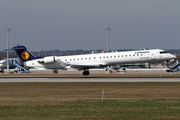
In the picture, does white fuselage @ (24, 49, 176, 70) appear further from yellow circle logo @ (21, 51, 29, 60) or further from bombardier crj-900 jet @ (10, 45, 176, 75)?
yellow circle logo @ (21, 51, 29, 60)

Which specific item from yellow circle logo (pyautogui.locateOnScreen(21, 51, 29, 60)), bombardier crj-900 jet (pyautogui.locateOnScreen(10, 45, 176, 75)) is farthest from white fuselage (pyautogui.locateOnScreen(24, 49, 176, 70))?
yellow circle logo (pyautogui.locateOnScreen(21, 51, 29, 60))

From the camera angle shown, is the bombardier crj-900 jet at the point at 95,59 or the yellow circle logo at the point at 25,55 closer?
the bombardier crj-900 jet at the point at 95,59

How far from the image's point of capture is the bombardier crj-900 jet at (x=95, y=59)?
139 feet

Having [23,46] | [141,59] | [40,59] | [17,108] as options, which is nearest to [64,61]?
[40,59]

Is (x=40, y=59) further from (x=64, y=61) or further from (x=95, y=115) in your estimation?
(x=95, y=115)

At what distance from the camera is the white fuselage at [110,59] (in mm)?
42250

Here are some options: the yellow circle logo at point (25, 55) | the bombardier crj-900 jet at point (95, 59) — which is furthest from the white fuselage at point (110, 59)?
the yellow circle logo at point (25, 55)

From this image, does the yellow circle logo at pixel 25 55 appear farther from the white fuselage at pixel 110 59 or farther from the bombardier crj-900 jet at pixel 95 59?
the white fuselage at pixel 110 59

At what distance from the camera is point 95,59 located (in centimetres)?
4369

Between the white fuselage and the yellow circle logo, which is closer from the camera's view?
the white fuselage

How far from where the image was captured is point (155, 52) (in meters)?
42.2

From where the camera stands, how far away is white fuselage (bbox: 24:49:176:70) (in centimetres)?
4225

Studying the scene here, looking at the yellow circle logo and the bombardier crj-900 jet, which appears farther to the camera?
the yellow circle logo

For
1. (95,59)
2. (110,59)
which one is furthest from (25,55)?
(110,59)
